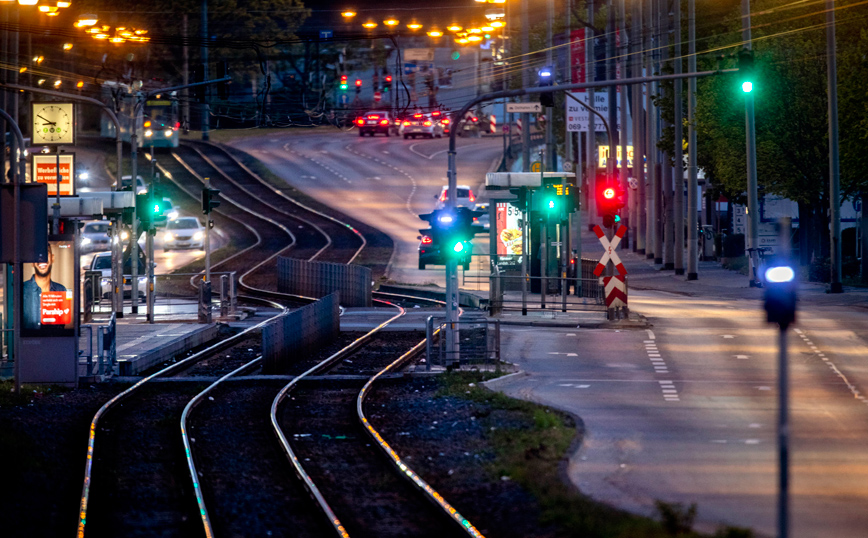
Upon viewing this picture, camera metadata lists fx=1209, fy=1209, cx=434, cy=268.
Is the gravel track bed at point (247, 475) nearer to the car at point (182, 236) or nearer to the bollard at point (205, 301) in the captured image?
the bollard at point (205, 301)

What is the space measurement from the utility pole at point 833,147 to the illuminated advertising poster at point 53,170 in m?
22.6

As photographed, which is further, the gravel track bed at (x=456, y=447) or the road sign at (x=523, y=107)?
the road sign at (x=523, y=107)

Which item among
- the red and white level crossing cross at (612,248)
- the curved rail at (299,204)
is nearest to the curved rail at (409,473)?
the red and white level crossing cross at (612,248)

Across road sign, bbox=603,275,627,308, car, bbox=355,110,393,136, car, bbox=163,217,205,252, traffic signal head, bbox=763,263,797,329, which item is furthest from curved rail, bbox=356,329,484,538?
car, bbox=355,110,393,136

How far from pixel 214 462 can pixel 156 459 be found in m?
0.87

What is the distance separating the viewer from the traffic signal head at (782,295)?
9539mm

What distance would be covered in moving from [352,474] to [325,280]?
2843 cm

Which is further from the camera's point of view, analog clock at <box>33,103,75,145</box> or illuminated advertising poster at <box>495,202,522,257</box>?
illuminated advertising poster at <box>495,202,522,257</box>

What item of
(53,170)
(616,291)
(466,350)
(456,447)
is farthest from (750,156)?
(456,447)

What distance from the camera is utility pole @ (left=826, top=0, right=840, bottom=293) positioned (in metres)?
36.9

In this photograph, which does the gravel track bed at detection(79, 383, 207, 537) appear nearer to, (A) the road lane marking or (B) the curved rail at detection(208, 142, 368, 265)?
(A) the road lane marking

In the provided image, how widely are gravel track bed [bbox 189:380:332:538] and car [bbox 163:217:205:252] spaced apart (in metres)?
41.0

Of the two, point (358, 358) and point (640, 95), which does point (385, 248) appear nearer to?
point (640, 95)

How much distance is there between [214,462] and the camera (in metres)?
15.8
